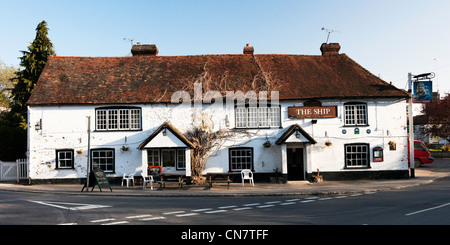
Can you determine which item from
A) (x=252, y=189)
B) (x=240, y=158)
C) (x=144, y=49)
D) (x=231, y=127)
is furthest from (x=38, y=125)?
(x=252, y=189)

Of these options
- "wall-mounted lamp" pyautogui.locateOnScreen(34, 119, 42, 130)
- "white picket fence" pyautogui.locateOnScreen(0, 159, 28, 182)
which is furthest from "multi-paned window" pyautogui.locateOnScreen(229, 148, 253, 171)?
"white picket fence" pyautogui.locateOnScreen(0, 159, 28, 182)

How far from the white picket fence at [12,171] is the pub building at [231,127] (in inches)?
87.3

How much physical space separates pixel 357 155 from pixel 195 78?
38.7 ft

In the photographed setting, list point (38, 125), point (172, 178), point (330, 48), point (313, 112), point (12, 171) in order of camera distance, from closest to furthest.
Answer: point (172, 178) → point (38, 125) → point (313, 112) → point (12, 171) → point (330, 48)

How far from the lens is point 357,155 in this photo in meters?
21.8

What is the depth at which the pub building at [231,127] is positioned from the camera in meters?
21.2

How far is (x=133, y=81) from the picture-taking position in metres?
23.1

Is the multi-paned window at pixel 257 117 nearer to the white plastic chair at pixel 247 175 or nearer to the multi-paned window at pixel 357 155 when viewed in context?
the white plastic chair at pixel 247 175

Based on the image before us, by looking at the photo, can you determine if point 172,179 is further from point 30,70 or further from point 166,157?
point 30,70

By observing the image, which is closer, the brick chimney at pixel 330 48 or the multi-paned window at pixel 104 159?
the multi-paned window at pixel 104 159

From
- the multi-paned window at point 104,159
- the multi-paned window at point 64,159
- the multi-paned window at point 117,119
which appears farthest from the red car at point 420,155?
the multi-paned window at point 64,159

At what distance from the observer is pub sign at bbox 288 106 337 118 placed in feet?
→ 70.7

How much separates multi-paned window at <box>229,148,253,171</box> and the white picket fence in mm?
13943

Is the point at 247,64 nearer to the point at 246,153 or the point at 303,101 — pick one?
the point at 303,101
